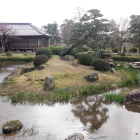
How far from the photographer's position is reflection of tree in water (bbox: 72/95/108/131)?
21.5 feet

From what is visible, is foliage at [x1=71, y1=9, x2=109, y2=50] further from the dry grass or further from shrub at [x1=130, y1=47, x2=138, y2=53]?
shrub at [x1=130, y1=47, x2=138, y2=53]

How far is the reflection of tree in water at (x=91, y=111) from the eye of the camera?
258 inches

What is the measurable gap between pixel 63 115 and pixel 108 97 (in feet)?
8.43

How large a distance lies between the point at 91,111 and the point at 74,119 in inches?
43.3

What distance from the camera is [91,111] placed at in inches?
302

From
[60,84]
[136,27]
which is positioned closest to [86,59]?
[60,84]

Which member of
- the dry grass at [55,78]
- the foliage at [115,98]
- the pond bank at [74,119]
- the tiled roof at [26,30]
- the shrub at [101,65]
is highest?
the tiled roof at [26,30]

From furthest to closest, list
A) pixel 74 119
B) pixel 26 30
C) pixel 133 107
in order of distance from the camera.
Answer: pixel 26 30 < pixel 133 107 < pixel 74 119

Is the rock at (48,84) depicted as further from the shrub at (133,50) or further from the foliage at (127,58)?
the shrub at (133,50)

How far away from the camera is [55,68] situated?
46.5 feet

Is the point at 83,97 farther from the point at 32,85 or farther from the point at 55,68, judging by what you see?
the point at 55,68

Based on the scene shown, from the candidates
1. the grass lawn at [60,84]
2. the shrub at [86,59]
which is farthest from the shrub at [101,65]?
the shrub at [86,59]

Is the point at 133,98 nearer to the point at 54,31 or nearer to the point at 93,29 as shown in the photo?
the point at 93,29

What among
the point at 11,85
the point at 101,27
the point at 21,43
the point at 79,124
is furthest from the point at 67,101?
the point at 21,43
